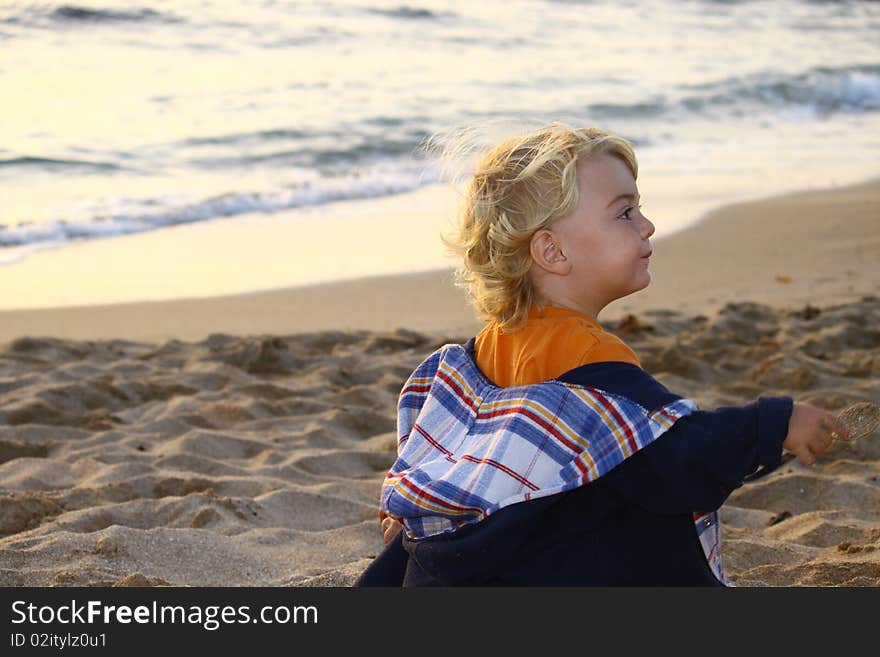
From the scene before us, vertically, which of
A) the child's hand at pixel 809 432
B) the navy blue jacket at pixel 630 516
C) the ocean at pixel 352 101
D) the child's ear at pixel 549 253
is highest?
the child's ear at pixel 549 253

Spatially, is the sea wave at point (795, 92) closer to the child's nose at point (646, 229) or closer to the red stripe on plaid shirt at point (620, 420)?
the child's nose at point (646, 229)

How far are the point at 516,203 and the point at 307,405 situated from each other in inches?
103

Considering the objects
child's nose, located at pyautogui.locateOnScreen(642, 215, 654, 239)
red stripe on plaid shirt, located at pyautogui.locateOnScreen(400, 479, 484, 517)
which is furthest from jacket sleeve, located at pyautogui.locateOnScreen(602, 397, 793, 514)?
child's nose, located at pyautogui.locateOnScreen(642, 215, 654, 239)

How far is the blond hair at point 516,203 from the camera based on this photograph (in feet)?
8.35

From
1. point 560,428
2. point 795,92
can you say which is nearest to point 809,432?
point 560,428

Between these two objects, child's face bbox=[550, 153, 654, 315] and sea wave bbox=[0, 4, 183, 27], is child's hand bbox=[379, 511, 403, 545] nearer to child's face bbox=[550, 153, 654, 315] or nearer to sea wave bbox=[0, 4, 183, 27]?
child's face bbox=[550, 153, 654, 315]

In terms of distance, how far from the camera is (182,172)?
387 inches

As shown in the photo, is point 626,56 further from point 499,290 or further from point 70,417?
point 499,290

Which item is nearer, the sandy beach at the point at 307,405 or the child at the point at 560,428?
the child at the point at 560,428

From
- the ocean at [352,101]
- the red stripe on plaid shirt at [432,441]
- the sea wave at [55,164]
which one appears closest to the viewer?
the red stripe on plaid shirt at [432,441]

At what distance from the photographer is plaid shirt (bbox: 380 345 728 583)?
233 cm

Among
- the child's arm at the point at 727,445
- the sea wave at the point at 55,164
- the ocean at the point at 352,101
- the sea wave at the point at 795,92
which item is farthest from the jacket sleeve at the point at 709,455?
the sea wave at the point at 795,92

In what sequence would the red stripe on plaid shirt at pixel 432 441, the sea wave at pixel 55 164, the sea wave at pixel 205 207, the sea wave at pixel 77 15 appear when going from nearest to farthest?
the red stripe on plaid shirt at pixel 432 441 → the sea wave at pixel 205 207 → the sea wave at pixel 55 164 → the sea wave at pixel 77 15

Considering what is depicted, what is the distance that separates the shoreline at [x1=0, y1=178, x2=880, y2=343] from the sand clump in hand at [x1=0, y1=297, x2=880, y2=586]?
1.07 ft
